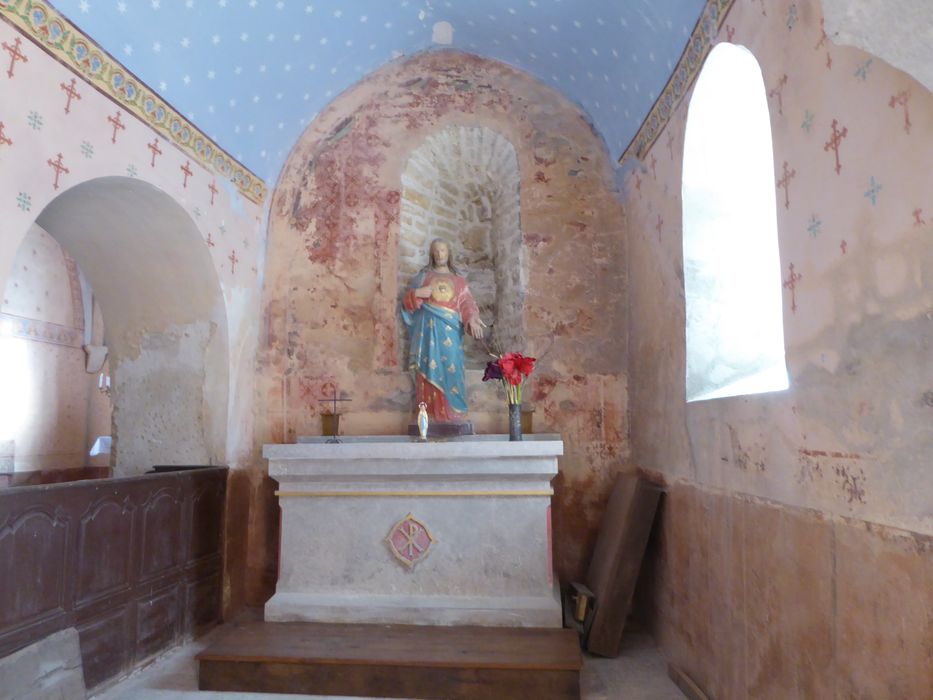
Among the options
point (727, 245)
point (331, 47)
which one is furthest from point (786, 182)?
point (331, 47)

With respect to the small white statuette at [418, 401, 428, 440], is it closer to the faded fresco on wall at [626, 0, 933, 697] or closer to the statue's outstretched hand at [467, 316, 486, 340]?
the statue's outstretched hand at [467, 316, 486, 340]

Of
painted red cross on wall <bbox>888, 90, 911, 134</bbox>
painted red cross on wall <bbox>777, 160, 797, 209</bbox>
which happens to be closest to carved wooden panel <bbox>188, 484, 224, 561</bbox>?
painted red cross on wall <bbox>777, 160, 797, 209</bbox>

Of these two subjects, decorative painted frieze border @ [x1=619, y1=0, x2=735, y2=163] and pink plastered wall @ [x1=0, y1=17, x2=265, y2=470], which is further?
decorative painted frieze border @ [x1=619, y1=0, x2=735, y2=163]

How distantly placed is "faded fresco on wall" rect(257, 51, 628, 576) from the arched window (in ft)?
5.71

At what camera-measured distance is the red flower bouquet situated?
5102mm

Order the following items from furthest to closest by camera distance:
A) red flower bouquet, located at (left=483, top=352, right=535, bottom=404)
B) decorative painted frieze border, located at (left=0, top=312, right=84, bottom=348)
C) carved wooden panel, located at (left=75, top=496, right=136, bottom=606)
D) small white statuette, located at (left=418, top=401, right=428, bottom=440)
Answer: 1. decorative painted frieze border, located at (left=0, top=312, right=84, bottom=348)
2. small white statuette, located at (left=418, top=401, right=428, bottom=440)
3. red flower bouquet, located at (left=483, top=352, right=535, bottom=404)
4. carved wooden panel, located at (left=75, top=496, right=136, bottom=606)

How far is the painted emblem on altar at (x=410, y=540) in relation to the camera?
4.70 meters

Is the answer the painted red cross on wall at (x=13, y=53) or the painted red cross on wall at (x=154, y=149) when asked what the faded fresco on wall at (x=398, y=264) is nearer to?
the painted red cross on wall at (x=154, y=149)

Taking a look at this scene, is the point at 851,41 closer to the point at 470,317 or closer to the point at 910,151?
the point at 910,151

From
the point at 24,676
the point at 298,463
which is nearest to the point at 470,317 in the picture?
the point at 298,463

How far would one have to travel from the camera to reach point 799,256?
2848 millimetres

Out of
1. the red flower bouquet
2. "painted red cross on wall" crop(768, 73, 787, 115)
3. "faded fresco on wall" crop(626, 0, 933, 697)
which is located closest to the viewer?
"faded fresco on wall" crop(626, 0, 933, 697)

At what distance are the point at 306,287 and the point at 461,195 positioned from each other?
72.9 inches

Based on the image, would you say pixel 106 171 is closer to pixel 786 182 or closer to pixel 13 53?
pixel 13 53
